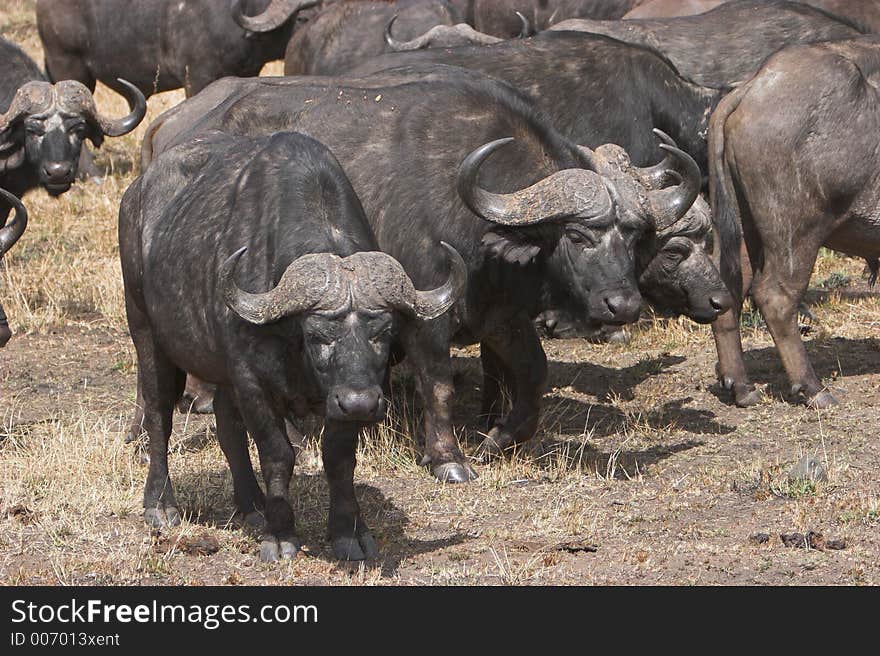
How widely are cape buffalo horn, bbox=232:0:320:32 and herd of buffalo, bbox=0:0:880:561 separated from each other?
337cm

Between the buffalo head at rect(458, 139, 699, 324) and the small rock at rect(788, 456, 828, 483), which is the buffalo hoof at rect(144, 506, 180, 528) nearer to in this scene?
the buffalo head at rect(458, 139, 699, 324)

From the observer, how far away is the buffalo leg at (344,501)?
586 centimetres

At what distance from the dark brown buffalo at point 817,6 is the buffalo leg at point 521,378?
4.54m

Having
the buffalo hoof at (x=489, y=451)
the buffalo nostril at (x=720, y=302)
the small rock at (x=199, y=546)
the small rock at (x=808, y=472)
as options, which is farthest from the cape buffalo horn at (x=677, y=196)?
the small rock at (x=199, y=546)

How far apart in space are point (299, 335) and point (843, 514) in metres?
2.49

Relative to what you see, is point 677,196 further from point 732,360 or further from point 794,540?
point 794,540

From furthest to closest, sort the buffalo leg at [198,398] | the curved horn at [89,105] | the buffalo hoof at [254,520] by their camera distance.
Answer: the curved horn at [89,105] → the buffalo leg at [198,398] → the buffalo hoof at [254,520]

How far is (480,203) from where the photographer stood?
6.96 metres

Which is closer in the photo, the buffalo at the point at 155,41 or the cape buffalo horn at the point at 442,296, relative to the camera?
the cape buffalo horn at the point at 442,296

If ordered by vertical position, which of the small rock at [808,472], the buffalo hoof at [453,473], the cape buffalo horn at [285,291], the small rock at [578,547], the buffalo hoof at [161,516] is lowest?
the buffalo hoof at [453,473]

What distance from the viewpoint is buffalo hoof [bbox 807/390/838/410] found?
8297 mm

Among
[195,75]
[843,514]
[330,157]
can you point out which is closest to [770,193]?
[843,514]

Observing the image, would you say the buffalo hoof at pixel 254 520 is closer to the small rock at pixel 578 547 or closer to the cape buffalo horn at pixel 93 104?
the small rock at pixel 578 547

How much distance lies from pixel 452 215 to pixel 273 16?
7508 millimetres
